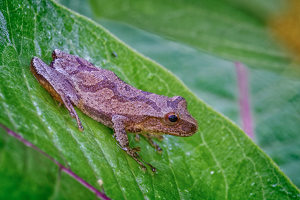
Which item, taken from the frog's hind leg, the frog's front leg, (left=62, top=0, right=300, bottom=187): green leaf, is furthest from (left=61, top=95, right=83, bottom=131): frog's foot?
(left=62, top=0, right=300, bottom=187): green leaf

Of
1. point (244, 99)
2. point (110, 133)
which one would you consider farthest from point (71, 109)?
point (244, 99)

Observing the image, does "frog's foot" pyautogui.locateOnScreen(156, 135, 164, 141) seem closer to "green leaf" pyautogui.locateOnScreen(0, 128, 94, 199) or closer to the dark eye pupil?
the dark eye pupil

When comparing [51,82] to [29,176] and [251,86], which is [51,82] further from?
[251,86]

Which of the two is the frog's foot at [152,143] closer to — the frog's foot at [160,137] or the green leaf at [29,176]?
the frog's foot at [160,137]

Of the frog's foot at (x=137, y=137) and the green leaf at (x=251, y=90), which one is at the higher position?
Result: the green leaf at (x=251, y=90)

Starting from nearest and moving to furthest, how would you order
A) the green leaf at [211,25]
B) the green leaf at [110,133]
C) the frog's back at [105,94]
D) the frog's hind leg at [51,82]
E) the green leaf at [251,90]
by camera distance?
the green leaf at [110,133] → the frog's hind leg at [51,82] → the frog's back at [105,94] → the green leaf at [251,90] → the green leaf at [211,25]

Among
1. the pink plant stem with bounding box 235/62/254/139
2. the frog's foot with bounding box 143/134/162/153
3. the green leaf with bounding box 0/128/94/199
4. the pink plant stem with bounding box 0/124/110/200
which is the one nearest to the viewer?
the green leaf with bounding box 0/128/94/199

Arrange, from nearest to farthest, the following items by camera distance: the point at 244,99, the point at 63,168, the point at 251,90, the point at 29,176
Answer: the point at 29,176
the point at 63,168
the point at 244,99
the point at 251,90

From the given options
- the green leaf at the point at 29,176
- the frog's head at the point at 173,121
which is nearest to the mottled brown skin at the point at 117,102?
the frog's head at the point at 173,121
